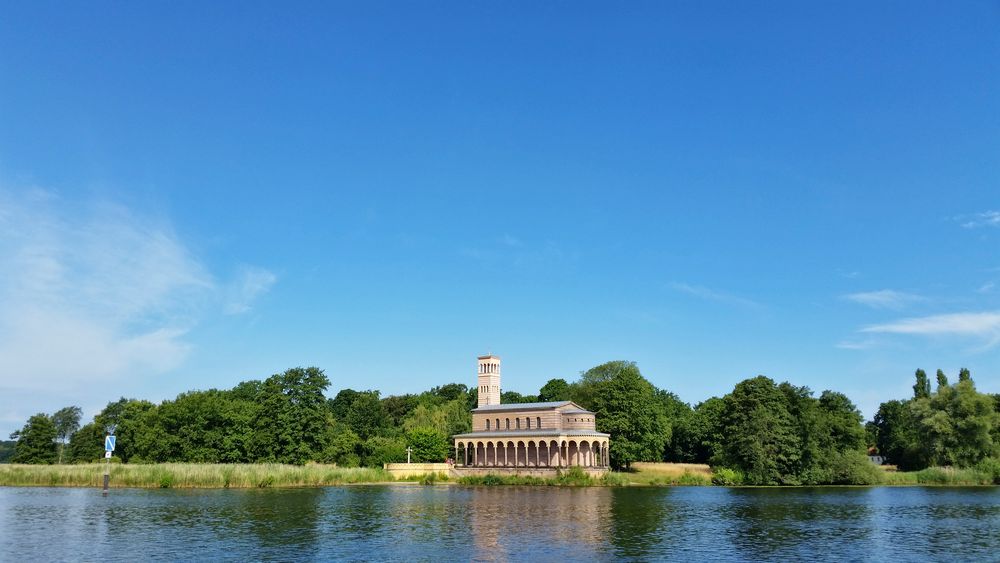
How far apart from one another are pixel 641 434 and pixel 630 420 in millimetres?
1952

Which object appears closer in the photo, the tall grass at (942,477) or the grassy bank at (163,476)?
the grassy bank at (163,476)

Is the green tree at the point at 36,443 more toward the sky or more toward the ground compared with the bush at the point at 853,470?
more toward the sky

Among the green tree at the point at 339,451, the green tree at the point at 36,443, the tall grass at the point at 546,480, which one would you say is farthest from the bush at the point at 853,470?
the green tree at the point at 36,443

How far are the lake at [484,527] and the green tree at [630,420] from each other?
31.3 m

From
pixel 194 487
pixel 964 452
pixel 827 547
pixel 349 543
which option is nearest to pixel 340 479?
pixel 194 487

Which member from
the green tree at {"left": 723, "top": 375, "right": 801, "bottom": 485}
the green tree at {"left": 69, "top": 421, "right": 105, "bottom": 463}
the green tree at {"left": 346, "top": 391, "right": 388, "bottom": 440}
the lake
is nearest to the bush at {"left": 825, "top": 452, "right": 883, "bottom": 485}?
the green tree at {"left": 723, "top": 375, "right": 801, "bottom": 485}

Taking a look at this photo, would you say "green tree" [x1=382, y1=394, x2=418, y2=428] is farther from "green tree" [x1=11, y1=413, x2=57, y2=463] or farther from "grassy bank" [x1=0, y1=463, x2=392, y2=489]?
"grassy bank" [x1=0, y1=463, x2=392, y2=489]

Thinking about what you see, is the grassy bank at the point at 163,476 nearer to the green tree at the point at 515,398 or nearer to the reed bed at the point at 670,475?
the reed bed at the point at 670,475

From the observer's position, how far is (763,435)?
68.3 m

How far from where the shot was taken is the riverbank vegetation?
68250mm

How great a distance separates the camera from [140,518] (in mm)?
32500

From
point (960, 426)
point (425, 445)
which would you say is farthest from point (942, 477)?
point (425, 445)

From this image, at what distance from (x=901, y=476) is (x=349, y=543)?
6135 cm

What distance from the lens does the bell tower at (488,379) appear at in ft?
308
